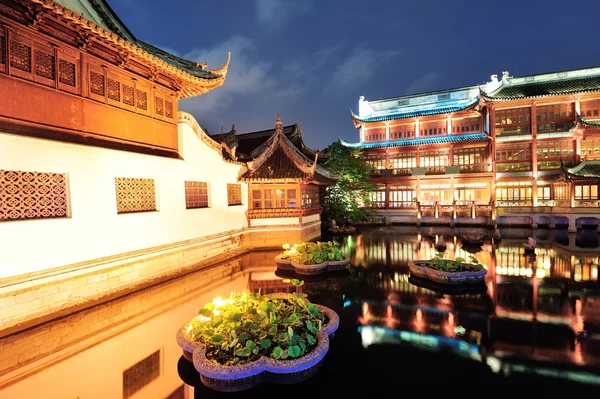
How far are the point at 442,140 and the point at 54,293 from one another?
30.0m

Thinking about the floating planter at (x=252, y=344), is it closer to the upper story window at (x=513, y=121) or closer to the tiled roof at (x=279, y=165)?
the tiled roof at (x=279, y=165)

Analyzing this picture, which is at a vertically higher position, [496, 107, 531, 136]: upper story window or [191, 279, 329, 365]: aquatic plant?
[496, 107, 531, 136]: upper story window

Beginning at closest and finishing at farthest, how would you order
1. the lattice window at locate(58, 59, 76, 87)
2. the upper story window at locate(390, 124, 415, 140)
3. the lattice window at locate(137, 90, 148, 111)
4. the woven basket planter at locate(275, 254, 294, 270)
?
the lattice window at locate(58, 59, 76, 87)
the lattice window at locate(137, 90, 148, 111)
the woven basket planter at locate(275, 254, 294, 270)
the upper story window at locate(390, 124, 415, 140)

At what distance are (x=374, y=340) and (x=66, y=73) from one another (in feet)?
34.7

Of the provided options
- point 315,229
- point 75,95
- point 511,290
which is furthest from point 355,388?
point 315,229

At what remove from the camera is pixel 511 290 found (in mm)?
8969

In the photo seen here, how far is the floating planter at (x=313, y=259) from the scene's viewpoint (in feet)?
36.0

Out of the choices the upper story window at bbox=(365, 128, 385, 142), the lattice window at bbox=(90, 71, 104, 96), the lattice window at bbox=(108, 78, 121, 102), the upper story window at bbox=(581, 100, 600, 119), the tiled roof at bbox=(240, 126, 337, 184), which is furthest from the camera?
the upper story window at bbox=(365, 128, 385, 142)

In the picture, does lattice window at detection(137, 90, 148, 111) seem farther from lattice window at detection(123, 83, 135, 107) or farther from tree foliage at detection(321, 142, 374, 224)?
tree foliage at detection(321, 142, 374, 224)

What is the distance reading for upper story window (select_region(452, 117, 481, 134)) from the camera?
2905 centimetres

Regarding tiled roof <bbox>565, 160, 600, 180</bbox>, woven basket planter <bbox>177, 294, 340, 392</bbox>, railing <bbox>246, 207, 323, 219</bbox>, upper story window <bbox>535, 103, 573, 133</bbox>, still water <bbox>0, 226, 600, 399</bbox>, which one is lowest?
still water <bbox>0, 226, 600, 399</bbox>

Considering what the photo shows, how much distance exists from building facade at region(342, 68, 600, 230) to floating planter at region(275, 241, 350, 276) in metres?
17.1

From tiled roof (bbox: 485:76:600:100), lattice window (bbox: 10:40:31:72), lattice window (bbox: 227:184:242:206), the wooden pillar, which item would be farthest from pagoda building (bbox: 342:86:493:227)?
lattice window (bbox: 10:40:31:72)

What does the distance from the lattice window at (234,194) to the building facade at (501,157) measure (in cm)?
1759
